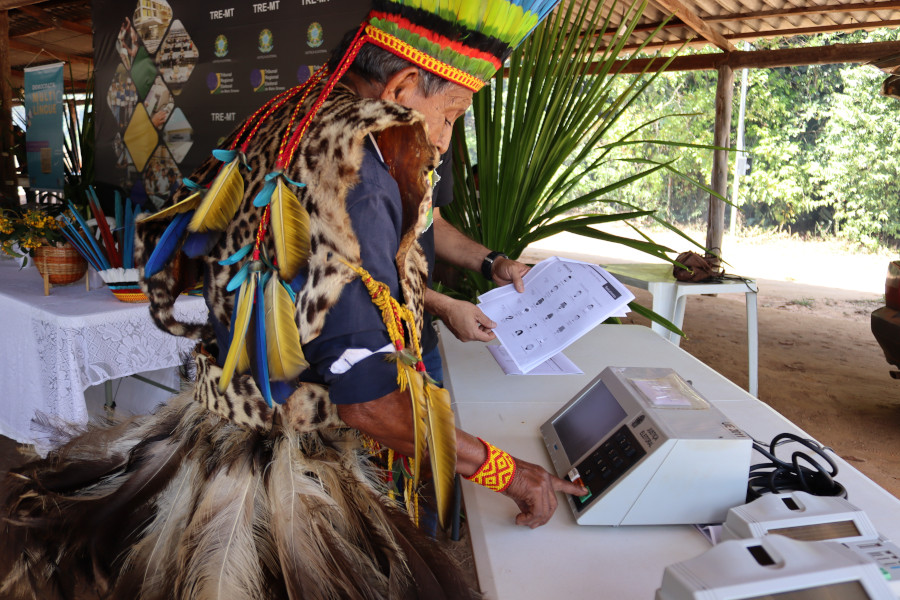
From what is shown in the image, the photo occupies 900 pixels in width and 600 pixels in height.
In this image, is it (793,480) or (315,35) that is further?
(315,35)

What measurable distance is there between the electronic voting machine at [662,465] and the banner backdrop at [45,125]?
366cm

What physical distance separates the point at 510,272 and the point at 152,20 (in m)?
3.34

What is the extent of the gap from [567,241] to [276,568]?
1235 cm

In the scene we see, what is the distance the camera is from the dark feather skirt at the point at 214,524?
2.81 feet

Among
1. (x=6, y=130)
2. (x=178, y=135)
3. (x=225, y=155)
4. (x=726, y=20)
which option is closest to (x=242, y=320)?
(x=225, y=155)

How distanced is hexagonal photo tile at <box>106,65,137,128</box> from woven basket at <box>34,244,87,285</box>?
6.27ft

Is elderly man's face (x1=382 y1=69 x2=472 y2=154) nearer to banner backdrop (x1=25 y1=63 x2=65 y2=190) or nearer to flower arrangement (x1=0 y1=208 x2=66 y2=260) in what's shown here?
flower arrangement (x1=0 y1=208 x2=66 y2=260)

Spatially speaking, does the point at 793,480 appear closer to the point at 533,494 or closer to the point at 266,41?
the point at 533,494

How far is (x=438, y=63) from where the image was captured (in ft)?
3.03

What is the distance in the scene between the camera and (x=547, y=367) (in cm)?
159

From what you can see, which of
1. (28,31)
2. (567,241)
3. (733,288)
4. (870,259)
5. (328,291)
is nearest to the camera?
(328,291)

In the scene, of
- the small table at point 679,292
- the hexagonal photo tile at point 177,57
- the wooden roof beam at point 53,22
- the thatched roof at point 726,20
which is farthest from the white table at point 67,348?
the wooden roof beam at point 53,22

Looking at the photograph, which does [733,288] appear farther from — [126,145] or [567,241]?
[567,241]

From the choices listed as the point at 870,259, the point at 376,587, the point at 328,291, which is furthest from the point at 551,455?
the point at 870,259
